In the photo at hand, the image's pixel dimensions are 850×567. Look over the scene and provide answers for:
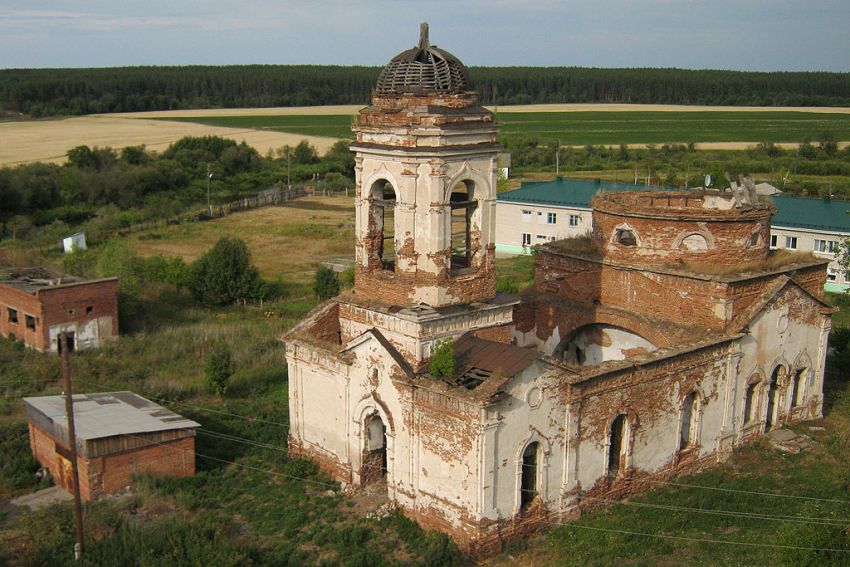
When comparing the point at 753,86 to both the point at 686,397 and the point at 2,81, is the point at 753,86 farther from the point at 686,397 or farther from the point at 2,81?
the point at 686,397

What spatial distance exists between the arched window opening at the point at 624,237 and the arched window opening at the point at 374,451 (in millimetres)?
8083

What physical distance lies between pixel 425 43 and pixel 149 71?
561 ft

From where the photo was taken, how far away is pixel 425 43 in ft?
55.7

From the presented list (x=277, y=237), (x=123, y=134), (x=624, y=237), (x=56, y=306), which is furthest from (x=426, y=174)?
(x=123, y=134)

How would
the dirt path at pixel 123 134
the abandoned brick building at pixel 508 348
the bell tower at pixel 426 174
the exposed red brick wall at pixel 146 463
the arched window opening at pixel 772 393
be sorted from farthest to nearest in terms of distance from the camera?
1. the dirt path at pixel 123 134
2. the arched window opening at pixel 772 393
3. the exposed red brick wall at pixel 146 463
4. the bell tower at pixel 426 174
5. the abandoned brick building at pixel 508 348

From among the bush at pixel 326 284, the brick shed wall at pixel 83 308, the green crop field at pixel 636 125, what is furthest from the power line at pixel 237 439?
the green crop field at pixel 636 125

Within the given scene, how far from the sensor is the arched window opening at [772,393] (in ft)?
67.1

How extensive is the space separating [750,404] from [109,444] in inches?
572

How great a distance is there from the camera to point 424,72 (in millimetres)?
16688

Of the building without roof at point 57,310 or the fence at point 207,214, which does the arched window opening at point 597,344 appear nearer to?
the building without roof at point 57,310

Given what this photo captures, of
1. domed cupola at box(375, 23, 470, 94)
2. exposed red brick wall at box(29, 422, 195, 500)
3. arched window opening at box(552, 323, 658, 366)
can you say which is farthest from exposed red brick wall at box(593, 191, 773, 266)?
exposed red brick wall at box(29, 422, 195, 500)

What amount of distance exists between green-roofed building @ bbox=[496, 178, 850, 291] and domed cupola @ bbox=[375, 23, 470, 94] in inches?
770

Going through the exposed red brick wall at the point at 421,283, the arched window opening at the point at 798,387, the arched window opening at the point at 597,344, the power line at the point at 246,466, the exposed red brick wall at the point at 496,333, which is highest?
the exposed red brick wall at the point at 421,283

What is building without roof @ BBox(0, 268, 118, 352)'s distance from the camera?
1113 inches
